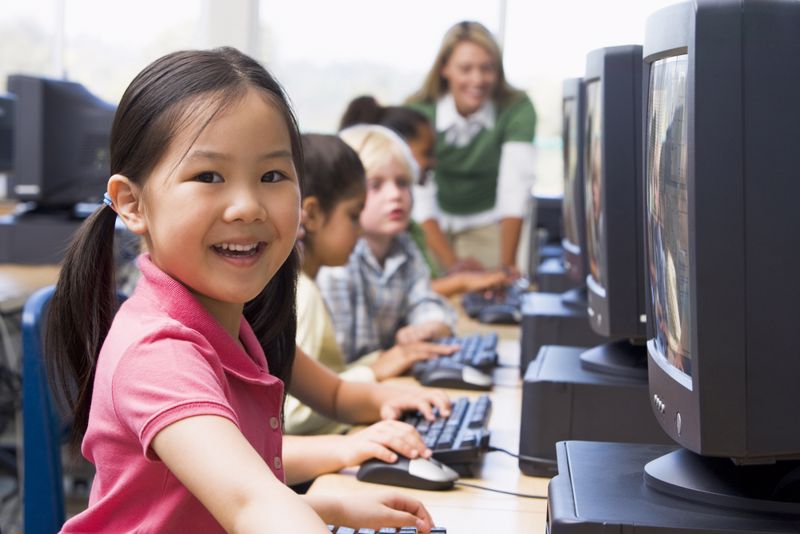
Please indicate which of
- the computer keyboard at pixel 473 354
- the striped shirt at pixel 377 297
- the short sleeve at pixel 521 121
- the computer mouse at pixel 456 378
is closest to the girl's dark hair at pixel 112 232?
the computer mouse at pixel 456 378

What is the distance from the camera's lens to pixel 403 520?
1.12 meters

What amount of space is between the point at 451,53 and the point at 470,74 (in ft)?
0.32

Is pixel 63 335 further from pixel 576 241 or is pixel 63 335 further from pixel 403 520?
pixel 576 241

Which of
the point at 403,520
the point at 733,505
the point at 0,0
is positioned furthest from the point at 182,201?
the point at 0,0

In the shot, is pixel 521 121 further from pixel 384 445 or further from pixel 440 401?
pixel 384 445

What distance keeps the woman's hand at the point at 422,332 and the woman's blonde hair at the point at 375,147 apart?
398 millimetres

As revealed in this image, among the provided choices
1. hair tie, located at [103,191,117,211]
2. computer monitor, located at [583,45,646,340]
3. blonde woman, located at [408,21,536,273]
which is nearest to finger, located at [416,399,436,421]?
computer monitor, located at [583,45,646,340]

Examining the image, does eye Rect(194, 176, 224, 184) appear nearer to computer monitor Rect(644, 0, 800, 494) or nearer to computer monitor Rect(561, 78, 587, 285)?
computer monitor Rect(644, 0, 800, 494)

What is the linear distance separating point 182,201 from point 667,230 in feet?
1.35

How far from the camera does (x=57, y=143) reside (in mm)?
3473

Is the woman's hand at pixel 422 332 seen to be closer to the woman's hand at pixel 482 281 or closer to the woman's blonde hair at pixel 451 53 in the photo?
the woman's hand at pixel 482 281

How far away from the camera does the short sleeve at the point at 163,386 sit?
84cm

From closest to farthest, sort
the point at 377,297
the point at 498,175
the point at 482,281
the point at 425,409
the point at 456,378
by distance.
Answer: the point at 425,409 < the point at 456,378 < the point at 377,297 < the point at 482,281 < the point at 498,175

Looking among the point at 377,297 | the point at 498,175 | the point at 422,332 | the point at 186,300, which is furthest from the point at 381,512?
the point at 498,175
